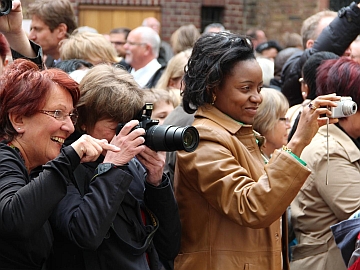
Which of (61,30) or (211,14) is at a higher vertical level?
(61,30)

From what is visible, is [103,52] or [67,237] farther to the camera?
[103,52]

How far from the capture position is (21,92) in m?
2.65

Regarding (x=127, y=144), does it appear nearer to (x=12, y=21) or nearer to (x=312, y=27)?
(x=12, y=21)

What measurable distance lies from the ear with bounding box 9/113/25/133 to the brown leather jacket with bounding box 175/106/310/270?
2.30ft

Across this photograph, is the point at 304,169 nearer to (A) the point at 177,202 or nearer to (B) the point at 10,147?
(A) the point at 177,202

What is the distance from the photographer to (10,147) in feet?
8.60

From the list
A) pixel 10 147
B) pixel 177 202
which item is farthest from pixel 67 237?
pixel 177 202

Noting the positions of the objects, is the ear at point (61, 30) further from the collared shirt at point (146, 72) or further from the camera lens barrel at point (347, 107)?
the camera lens barrel at point (347, 107)

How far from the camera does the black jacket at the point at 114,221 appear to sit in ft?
8.57

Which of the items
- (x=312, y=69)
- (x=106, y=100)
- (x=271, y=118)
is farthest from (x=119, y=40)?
(x=106, y=100)

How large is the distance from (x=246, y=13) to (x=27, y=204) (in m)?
11.9

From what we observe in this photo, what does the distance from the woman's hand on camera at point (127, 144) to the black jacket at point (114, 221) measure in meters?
0.04

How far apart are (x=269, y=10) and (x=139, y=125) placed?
11610mm

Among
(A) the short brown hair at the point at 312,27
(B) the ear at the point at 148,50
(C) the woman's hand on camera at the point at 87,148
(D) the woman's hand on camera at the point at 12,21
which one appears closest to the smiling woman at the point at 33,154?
(C) the woman's hand on camera at the point at 87,148
